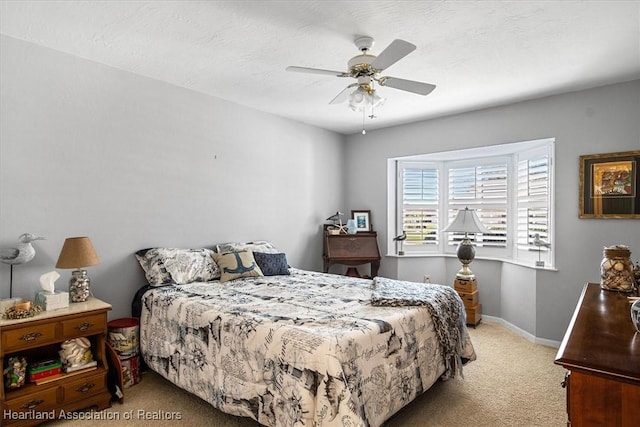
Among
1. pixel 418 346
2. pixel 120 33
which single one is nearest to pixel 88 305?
pixel 120 33

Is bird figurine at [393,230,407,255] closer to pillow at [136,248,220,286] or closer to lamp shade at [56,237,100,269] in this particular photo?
pillow at [136,248,220,286]

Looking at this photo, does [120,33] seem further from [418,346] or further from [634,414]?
[634,414]

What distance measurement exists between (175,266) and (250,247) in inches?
35.7

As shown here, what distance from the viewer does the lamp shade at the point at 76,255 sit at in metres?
2.61

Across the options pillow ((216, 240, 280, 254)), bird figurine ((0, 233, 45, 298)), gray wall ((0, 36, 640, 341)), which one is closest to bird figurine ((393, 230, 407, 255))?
gray wall ((0, 36, 640, 341))

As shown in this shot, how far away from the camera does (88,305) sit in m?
2.63

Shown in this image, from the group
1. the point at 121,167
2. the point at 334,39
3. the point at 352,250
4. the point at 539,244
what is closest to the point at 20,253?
the point at 121,167

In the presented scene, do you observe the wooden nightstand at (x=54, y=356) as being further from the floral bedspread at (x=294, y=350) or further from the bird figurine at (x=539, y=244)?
the bird figurine at (x=539, y=244)

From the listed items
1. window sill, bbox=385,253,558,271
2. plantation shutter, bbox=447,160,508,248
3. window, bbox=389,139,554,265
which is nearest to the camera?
window sill, bbox=385,253,558,271

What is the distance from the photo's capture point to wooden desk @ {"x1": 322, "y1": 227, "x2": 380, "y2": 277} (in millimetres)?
4891

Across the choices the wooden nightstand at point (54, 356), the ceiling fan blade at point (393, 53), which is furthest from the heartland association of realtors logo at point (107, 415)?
the ceiling fan blade at point (393, 53)

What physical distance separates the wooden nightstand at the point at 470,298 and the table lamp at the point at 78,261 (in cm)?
384

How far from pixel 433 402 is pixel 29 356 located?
290 cm

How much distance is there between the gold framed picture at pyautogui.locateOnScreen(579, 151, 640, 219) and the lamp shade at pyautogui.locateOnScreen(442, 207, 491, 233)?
1.08m
